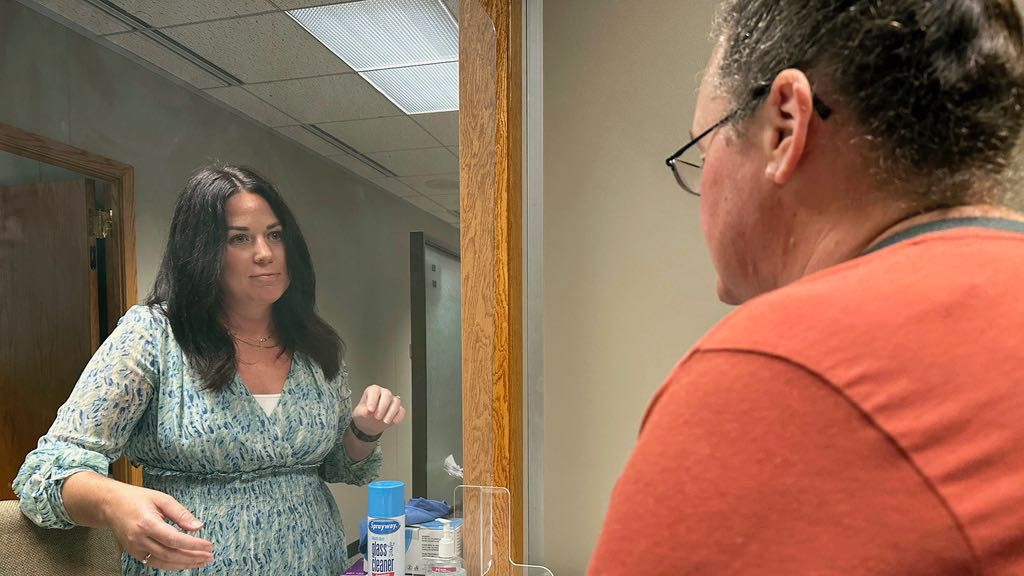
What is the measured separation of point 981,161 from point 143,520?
856 mm

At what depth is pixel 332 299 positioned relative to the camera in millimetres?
1109

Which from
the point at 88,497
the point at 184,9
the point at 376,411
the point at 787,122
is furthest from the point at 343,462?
the point at 787,122

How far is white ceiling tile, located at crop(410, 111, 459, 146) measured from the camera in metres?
1.41

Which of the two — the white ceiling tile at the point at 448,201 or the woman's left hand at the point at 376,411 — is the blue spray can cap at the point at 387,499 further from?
the white ceiling tile at the point at 448,201

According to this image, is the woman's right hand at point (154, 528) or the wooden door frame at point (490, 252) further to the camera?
the wooden door frame at point (490, 252)

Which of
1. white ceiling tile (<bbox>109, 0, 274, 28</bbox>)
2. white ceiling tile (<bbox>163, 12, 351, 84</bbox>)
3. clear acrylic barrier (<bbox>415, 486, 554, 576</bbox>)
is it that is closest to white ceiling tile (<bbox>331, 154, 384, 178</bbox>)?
white ceiling tile (<bbox>163, 12, 351, 84</bbox>)

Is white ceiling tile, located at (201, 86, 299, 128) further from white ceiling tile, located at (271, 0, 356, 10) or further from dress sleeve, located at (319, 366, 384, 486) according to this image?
dress sleeve, located at (319, 366, 384, 486)

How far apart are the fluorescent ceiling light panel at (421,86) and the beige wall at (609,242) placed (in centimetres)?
50

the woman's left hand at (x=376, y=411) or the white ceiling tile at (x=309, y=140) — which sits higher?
the white ceiling tile at (x=309, y=140)

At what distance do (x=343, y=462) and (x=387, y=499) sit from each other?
0.51 feet

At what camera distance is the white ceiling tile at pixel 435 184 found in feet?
4.50

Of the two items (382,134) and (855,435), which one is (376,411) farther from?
(855,435)

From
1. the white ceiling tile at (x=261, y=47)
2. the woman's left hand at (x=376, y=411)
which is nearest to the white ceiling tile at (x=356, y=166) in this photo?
the white ceiling tile at (x=261, y=47)

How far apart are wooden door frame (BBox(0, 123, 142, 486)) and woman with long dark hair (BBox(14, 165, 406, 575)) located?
17mm
